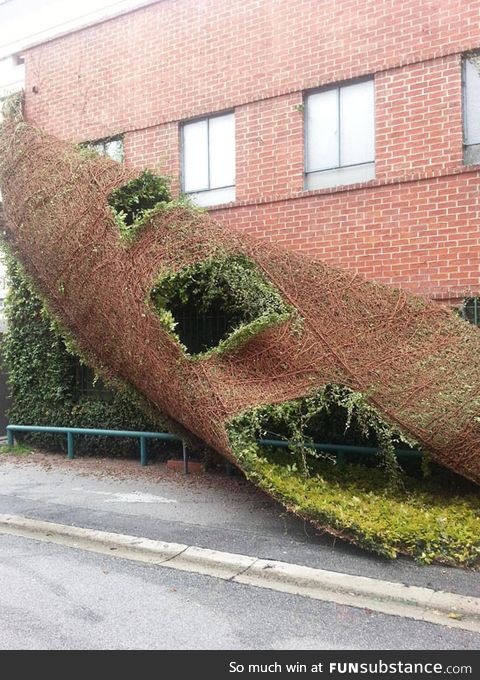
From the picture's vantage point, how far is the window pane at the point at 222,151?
9.06 metres

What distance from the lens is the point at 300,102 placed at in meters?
8.32

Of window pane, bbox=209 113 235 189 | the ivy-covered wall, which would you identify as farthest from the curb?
window pane, bbox=209 113 235 189

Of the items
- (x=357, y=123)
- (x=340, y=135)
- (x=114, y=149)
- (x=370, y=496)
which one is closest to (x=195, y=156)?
(x=114, y=149)

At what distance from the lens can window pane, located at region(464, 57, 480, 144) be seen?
719 cm

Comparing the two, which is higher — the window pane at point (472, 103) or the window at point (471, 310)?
the window pane at point (472, 103)

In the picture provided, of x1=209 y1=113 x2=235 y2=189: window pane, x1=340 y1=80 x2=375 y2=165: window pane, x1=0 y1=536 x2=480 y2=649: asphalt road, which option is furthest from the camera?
x1=209 y1=113 x2=235 y2=189: window pane

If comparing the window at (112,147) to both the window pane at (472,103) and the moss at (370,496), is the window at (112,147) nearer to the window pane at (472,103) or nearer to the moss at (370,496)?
the window pane at (472,103)

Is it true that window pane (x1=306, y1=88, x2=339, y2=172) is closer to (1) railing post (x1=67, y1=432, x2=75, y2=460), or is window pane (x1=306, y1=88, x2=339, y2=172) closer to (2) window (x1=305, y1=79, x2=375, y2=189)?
(2) window (x1=305, y1=79, x2=375, y2=189)

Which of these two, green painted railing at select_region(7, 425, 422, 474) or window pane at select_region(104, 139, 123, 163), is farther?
window pane at select_region(104, 139, 123, 163)

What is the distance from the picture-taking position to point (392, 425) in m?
5.39

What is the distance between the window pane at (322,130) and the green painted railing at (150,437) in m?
3.73

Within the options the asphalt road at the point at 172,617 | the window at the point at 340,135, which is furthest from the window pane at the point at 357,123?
the asphalt road at the point at 172,617

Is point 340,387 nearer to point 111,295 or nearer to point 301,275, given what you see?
point 301,275
